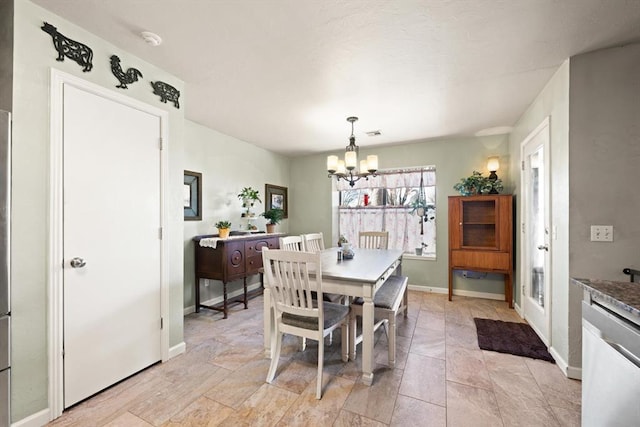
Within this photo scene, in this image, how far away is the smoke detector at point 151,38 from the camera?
1.83 m

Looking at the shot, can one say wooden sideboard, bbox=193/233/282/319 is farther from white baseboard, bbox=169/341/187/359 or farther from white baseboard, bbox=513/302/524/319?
white baseboard, bbox=513/302/524/319

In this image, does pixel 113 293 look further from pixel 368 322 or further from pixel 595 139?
pixel 595 139

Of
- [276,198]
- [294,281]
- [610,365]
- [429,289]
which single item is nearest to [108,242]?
[294,281]

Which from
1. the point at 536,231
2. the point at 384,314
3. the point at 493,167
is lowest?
the point at 384,314

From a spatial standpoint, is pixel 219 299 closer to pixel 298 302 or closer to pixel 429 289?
pixel 298 302

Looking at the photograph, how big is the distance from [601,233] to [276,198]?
4.38m

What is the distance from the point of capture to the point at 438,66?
7.36ft

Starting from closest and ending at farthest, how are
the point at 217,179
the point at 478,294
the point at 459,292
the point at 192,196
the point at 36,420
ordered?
1. the point at 36,420
2. the point at 192,196
3. the point at 217,179
4. the point at 478,294
5. the point at 459,292

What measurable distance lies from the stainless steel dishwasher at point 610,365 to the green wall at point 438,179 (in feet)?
10.7

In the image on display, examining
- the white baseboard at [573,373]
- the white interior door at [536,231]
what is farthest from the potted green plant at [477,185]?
the white baseboard at [573,373]

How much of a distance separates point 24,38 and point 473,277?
5.22 meters

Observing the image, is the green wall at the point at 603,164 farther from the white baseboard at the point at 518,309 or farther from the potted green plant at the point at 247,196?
the potted green plant at the point at 247,196

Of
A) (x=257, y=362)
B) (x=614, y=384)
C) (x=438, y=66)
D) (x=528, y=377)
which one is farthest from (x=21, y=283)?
(x=528, y=377)

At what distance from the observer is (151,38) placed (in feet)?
6.14
